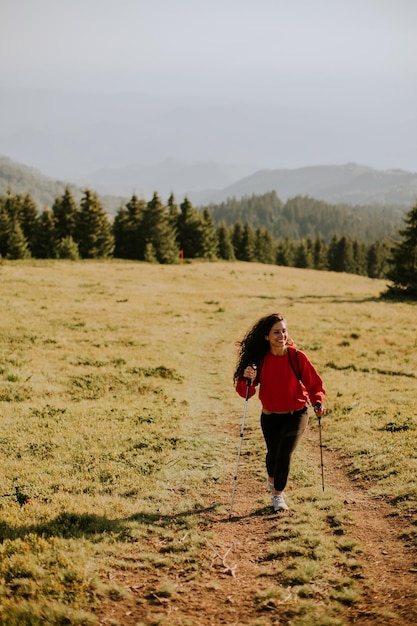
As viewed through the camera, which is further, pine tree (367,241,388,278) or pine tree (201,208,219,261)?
pine tree (367,241,388,278)

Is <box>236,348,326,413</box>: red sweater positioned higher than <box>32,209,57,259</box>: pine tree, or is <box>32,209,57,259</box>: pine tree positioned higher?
<box>32,209,57,259</box>: pine tree

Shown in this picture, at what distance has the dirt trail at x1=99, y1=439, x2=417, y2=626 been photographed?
230 inches

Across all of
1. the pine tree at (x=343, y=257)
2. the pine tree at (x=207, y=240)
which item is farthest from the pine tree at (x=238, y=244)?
the pine tree at (x=343, y=257)

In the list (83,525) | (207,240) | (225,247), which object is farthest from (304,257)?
(83,525)

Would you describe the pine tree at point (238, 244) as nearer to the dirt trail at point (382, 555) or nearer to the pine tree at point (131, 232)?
the pine tree at point (131, 232)

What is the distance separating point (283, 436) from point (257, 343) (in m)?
1.81

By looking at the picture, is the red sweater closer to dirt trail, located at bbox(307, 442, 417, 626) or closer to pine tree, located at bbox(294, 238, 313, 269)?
dirt trail, located at bbox(307, 442, 417, 626)

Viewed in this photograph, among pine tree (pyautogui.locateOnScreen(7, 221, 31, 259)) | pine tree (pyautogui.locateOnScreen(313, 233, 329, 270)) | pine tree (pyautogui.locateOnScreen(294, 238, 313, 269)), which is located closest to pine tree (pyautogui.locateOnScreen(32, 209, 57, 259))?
pine tree (pyautogui.locateOnScreen(7, 221, 31, 259))

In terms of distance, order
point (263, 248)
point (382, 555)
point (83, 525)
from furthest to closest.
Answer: point (263, 248), point (83, 525), point (382, 555)

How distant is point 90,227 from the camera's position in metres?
69.8

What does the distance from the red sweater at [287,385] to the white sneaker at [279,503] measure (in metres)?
1.71

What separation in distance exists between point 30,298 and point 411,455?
27.9 meters

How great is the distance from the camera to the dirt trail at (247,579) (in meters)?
5.83

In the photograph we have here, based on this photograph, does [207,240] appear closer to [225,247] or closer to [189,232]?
[189,232]
